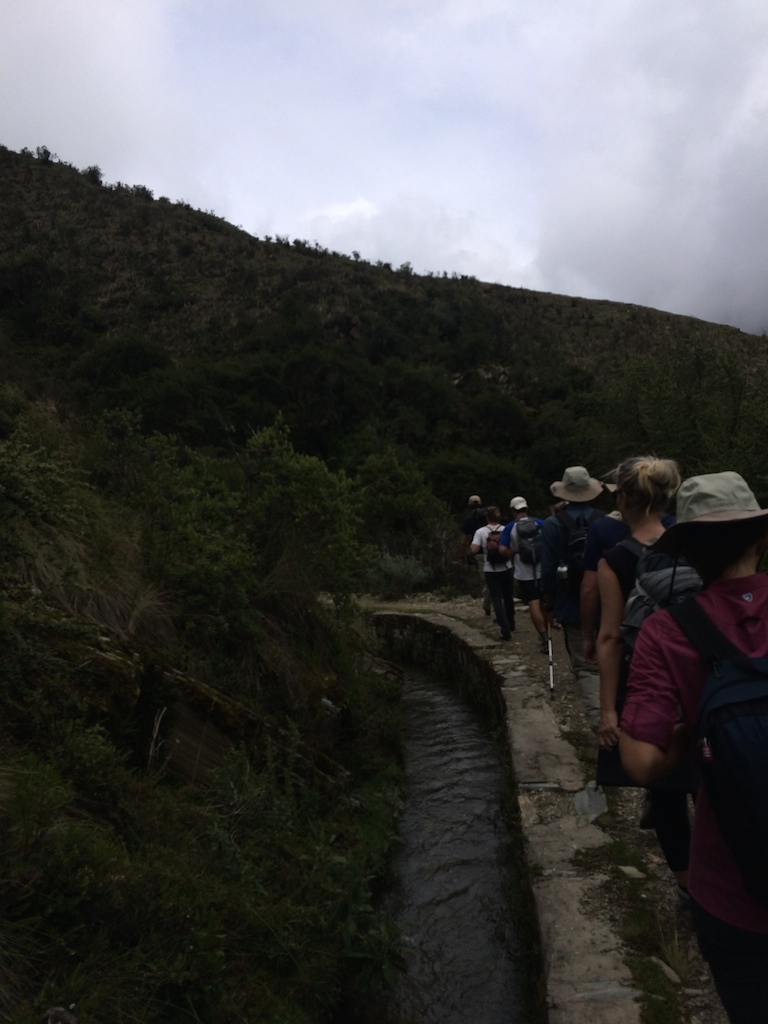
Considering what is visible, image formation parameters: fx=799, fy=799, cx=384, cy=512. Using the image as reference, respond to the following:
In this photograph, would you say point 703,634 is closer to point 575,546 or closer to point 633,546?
point 633,546

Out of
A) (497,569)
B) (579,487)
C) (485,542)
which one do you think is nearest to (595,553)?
(579,487)

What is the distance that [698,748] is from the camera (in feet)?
5.37

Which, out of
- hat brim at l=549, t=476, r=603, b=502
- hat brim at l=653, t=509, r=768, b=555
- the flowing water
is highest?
hat brim at l=549, t=476, r=603, b=502

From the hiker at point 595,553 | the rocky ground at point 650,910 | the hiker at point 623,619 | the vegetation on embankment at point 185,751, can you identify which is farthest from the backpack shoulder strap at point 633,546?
the vegetation on embankment at point 185,751

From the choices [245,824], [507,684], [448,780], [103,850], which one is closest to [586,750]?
[448,780]

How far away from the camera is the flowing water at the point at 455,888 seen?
12.1 feet

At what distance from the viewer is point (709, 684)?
1.62 meters

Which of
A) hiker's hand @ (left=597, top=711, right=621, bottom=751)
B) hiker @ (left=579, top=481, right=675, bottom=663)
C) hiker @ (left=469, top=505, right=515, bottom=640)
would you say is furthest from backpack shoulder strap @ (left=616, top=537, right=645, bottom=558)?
hiker @ (left=469, top=505, right=515, bottom=640)

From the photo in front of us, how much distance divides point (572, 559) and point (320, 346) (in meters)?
32.0

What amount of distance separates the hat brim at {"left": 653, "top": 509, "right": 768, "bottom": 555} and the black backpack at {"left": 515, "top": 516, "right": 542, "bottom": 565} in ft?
20.7

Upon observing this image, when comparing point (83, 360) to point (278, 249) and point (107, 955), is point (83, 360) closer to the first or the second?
point (278, 249)

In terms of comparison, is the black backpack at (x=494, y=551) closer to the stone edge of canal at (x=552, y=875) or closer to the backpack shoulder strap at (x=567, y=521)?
the stone edge of canal at (x=552, y=875)

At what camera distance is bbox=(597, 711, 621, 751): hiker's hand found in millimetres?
3182

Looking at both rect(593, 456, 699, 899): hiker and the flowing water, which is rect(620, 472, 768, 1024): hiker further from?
the flowing water
